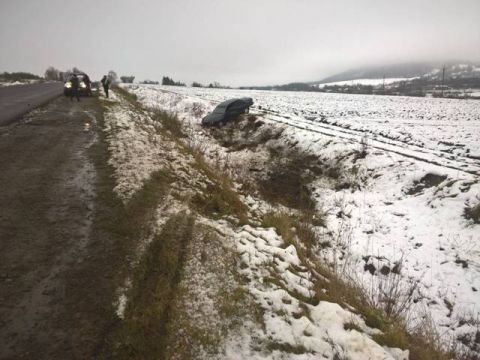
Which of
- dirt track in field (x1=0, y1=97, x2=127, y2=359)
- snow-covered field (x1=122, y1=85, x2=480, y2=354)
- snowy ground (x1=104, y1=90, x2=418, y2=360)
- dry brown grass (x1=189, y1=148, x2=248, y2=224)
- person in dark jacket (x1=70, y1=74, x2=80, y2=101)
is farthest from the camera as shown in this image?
person in dark jacket (x1=70, y1=74, x2=80, y2=101)

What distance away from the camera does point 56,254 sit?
4.22m

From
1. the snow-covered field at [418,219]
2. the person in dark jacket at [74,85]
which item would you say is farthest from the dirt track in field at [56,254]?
the person in dark jacket at [74,85]

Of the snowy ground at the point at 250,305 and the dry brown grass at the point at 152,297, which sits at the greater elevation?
the dry brown grass at the point at 152,297

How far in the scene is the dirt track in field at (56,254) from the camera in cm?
304

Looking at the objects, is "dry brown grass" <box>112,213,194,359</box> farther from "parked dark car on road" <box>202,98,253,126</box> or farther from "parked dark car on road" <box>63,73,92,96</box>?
"parked dark car on road" <box>63,73,92,96</box>

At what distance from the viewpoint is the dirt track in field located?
3.04 metres

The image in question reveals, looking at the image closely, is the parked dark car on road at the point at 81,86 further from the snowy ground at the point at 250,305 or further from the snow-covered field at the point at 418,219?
the snowy ground at the point at 250,305

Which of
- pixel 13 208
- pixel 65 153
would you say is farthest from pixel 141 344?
pixel 65 153

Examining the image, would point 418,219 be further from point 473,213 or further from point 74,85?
point 74,85

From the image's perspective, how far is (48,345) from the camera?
9.60 feet

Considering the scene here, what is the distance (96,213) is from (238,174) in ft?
22.8

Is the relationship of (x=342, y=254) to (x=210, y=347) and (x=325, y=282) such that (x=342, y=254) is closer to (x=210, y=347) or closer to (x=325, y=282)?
(x=325, y=282)

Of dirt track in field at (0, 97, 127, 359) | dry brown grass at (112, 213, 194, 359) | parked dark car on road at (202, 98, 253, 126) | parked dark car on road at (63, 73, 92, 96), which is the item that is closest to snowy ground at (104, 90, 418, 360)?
dry brown grass at (112, 213, 194, 359)

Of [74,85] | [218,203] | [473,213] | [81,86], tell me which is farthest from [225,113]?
[473,213]
